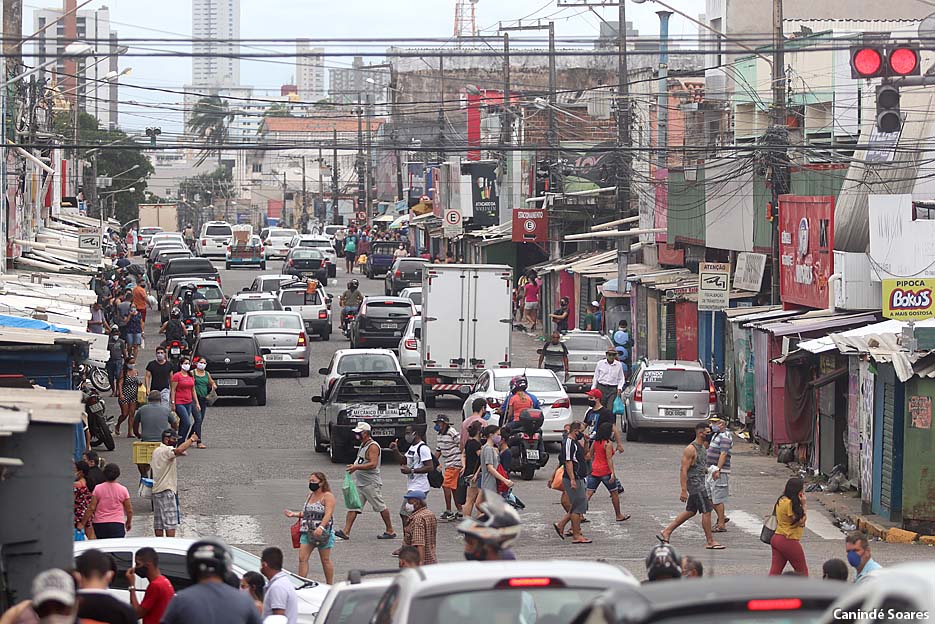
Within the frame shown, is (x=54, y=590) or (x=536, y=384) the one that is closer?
(x=54, y=590)

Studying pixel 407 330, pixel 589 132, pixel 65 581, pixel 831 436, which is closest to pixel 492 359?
pixel 407 330

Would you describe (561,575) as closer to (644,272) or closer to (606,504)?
(606,504)

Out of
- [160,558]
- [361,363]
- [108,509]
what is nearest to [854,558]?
[160,558]

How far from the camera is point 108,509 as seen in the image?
49.2ft

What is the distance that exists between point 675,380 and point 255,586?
16.2 metres

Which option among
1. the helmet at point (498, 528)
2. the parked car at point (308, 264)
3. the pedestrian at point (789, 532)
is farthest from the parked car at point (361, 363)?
the parked car at point (308, 264)

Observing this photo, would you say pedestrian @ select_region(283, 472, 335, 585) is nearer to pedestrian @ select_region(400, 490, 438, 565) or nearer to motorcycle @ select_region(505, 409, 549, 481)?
pedestrian @ select_region(400, 490, 438, 565)

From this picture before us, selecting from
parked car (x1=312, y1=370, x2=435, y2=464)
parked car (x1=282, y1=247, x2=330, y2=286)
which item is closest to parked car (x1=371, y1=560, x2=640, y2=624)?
parked car (x1=312, y1=370, x2=435, y2=464)

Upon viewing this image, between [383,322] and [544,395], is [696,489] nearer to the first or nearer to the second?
[544,395]

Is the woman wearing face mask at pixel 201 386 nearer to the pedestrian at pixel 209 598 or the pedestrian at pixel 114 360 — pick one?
the pedestrian at pixel 114 360

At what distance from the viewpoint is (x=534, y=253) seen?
189 ft

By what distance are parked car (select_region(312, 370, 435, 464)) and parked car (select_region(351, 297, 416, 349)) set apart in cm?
1417

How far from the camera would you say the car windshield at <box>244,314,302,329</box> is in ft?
117

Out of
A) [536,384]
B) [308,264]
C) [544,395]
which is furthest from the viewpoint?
[308,264]
